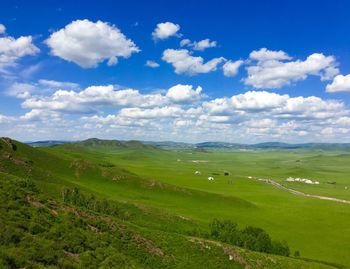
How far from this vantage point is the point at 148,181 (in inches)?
5571

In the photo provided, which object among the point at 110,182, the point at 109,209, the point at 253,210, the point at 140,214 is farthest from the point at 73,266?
the point at 110,182

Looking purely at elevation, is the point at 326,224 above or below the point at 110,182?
below

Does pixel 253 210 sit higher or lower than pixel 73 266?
lower

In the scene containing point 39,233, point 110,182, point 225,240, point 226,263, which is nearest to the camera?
point 39,233

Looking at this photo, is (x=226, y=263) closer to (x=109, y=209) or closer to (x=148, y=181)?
(x=109, y=209)

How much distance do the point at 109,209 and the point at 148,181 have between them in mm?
65288

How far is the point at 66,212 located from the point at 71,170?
10840 centimetres

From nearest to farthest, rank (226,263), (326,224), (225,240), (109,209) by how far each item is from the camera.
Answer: (226,263), (225,240), (109,209), (326,224)

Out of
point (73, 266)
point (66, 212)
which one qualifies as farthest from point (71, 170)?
point (73, 266)

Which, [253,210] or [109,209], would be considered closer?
[109,209]

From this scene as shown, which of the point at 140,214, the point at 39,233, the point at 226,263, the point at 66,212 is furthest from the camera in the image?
the point at 140,214

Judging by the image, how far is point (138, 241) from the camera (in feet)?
132

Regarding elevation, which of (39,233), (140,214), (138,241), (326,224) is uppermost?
(39,233)

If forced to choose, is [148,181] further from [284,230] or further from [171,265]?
[171,265]
